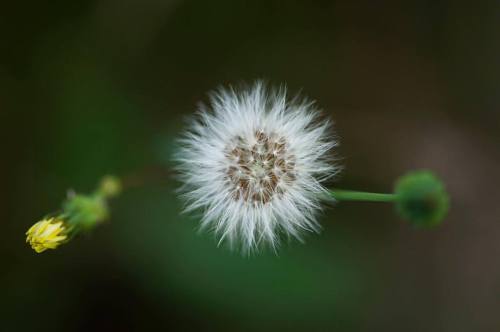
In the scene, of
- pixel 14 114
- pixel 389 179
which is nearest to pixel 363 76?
pixel 389 179

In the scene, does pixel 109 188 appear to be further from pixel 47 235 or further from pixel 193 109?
pixel 193 109

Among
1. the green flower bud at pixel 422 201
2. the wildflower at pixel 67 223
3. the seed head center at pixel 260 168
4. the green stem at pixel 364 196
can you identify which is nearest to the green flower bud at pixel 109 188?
the wildflower at pixel 67 223

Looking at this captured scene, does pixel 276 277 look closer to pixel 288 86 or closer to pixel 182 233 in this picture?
pixel 182 233

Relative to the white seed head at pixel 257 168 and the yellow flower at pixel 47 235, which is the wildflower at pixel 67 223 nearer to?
the yellow flower at pixel 47 235

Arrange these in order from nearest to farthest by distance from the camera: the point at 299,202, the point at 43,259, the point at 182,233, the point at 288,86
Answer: the point at 299,202 → the point at 182,233 → the point at 43,259 → the point at 288,86

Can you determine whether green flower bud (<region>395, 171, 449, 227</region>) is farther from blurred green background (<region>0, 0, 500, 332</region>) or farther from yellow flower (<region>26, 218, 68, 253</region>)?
yellow flower (<region>26, 218, 68, 253</region>)
